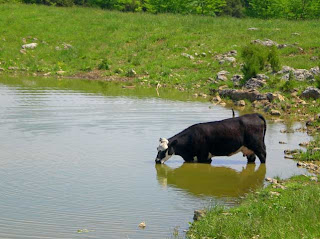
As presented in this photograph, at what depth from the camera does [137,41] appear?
45.8 metres

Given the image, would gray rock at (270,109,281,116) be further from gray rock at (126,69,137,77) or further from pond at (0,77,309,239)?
gray rock at (126,69,137,77)

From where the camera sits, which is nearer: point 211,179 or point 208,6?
point 211,179

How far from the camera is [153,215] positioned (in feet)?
41.7

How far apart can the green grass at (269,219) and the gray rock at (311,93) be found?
48.8 ft

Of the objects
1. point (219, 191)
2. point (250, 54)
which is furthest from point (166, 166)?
point (250, 54)

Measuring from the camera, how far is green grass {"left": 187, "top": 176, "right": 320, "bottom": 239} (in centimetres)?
1039

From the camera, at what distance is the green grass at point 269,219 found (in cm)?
1039

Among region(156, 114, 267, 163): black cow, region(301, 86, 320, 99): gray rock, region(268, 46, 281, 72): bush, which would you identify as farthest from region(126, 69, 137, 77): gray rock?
region(156, 114, 267, 163): black cow

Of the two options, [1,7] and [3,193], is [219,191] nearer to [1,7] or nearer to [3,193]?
[3,193]

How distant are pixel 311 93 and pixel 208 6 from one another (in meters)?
45.7

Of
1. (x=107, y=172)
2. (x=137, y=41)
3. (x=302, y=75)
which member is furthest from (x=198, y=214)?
(x=137, y=41)

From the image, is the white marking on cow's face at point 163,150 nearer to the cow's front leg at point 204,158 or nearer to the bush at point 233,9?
the cow's front leg at point 204,158

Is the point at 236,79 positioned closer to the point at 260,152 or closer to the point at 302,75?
the point at 302,75

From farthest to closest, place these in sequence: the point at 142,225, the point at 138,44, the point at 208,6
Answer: the point at 208,6, the point at 138,44, the point at 142,225
